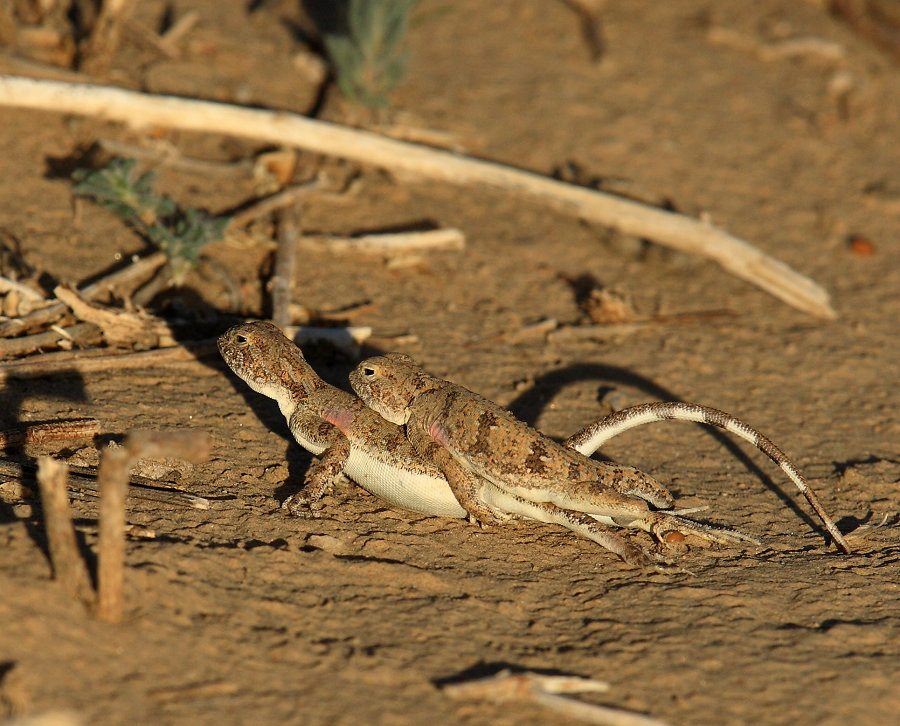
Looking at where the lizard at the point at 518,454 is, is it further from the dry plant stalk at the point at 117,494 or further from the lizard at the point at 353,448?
the dry plant stalk at the point at 117,494

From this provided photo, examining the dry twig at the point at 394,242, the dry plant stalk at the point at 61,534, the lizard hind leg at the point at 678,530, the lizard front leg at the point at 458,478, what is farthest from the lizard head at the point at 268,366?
the dry twig at the point at 394,242

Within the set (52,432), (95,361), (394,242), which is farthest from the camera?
(394,242)

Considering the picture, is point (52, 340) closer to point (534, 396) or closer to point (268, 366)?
point (268, 366)

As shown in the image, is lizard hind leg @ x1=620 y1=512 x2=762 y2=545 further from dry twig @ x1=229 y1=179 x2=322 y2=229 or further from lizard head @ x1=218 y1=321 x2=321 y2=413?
dry twig @ x1=229 y1=179 x2=322 y2=229

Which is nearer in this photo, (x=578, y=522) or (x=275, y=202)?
(x=578, y=522)

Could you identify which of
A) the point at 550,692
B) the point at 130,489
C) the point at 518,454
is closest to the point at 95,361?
the point at 130,489

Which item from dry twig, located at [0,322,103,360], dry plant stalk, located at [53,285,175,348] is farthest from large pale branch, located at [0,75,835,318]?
dry twig, located at [0,322,103,360]
